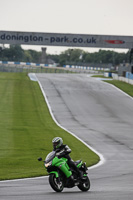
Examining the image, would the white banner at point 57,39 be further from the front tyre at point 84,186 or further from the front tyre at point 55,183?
the front tyre at point 55,183

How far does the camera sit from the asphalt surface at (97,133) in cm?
1059

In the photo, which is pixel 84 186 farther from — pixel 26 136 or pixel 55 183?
pixel 26 136

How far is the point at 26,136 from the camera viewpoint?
81.4ft

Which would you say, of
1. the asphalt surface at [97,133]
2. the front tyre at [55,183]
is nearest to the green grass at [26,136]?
the asphalt surface at [97,133]

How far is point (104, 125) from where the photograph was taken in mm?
31188

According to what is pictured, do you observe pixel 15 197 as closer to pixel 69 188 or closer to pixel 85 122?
pixel 69 188

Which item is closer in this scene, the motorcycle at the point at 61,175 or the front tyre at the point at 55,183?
the front tyre at the point at 55,183

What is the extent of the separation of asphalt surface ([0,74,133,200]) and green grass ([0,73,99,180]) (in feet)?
3.11

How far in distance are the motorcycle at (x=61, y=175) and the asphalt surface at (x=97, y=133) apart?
206mm

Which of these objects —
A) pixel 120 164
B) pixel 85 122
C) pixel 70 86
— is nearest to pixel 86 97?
pixel 70 86

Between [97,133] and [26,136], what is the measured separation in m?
5.02

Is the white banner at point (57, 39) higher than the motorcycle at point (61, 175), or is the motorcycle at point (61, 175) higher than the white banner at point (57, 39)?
the white banner at point (57, 39)

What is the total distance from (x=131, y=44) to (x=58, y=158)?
162ft

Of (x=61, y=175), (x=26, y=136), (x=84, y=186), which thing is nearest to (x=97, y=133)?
(x=26, y=136)
